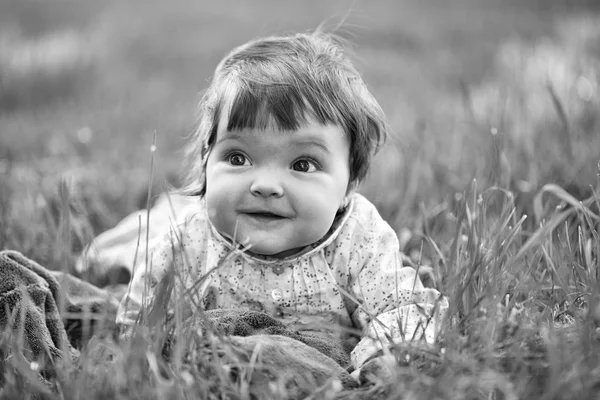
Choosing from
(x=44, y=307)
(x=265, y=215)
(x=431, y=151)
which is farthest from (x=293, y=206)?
(x=431, y=151)

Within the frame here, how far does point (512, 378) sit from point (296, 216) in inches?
31.7

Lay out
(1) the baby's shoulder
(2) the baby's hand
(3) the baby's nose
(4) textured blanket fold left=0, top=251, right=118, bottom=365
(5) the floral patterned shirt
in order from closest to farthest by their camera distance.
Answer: (2) the baby's hand
(4) textured blanket fold left=0, top=251, right=118, bottom=365
(3) the baby's nose
(5) the floral patterned shirt
(1) the baby's shoulder

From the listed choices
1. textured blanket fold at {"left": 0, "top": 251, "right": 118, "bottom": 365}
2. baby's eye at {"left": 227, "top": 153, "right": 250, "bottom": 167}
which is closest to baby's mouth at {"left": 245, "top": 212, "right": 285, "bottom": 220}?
baby's eye at {"left": 227, "top": 153, "right": 250, "bottom": 167}

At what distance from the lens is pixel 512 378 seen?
1699mm

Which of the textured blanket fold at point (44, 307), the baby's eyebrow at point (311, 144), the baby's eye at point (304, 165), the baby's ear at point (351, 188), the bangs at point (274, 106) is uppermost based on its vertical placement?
the bangs at point (274, 106)

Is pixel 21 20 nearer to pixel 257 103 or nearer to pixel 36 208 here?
pixel 36 208

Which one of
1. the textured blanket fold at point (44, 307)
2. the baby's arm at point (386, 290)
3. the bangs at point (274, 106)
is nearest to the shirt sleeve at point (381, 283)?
the baby's arm at point (386, 290)

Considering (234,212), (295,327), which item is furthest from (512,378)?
(234,212)

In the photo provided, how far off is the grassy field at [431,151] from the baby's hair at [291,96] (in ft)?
1.08

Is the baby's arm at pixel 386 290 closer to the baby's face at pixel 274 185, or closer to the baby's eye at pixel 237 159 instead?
the baby's face at pixel 274 185

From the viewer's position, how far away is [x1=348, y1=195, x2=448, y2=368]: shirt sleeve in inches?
86.9

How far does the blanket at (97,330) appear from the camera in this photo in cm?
179

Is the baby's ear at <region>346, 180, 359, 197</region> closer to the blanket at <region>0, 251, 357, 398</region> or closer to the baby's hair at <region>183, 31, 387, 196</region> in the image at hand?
the baby's hair at <region>183, 31, 387, 196</region>

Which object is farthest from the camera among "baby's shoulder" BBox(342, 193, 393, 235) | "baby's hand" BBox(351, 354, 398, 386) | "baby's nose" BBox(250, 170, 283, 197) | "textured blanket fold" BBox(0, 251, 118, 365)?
"baby's shoulder" BBox(342, 193, 393, 235)
